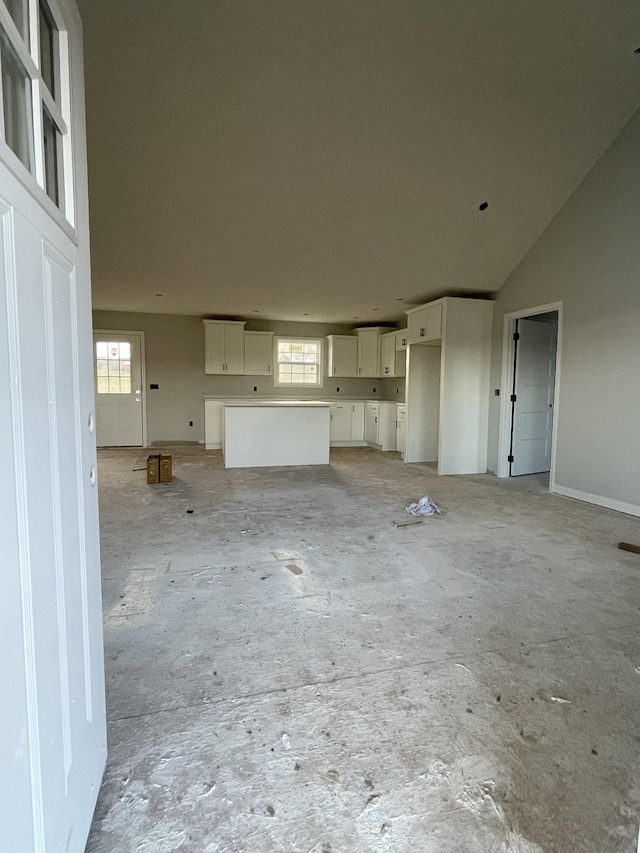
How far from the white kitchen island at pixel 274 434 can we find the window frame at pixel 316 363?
240 cm

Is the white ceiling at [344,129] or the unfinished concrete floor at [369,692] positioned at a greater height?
the white ceiling at [344,129]

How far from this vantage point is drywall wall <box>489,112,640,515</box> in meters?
3.97

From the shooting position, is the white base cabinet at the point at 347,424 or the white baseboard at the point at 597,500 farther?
the white base cabinet at the point at 347,424

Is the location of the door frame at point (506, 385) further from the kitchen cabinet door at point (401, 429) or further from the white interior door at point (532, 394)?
the kitchen cabinet door at point (401, 429)

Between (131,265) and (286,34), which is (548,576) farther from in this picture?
(131,265)

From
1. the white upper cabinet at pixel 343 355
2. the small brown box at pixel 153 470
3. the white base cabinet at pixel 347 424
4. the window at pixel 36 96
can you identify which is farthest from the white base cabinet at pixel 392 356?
the window at pixel 36 96

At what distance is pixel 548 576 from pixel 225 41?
4041 mm

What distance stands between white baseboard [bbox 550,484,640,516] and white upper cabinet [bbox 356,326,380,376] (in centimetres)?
446

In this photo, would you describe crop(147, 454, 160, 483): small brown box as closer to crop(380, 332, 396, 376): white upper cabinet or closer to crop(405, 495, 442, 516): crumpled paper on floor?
crop(405, 495, 442, 516): crumpled paper on floor

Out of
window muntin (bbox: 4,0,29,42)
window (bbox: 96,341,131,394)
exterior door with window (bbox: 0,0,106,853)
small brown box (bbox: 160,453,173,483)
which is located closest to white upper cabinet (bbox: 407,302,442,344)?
small brown box (bbox: 160,453,173,483)

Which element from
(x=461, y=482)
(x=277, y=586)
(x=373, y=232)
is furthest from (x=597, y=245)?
(x=277, y=586)

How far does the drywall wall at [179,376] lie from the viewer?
7984mm

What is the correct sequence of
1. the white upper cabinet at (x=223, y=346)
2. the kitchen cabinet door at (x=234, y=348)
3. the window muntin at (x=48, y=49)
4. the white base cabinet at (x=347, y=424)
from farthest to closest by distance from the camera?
1. the white base cabinet at (x=347, y=424)
2. the kitchen cabinet door at (x=234, y=348)
3. the white upper cabinet at (x=223, y=346)
4. the window muntin at (x=48, y=49)

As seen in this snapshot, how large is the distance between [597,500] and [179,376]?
6922 mm
